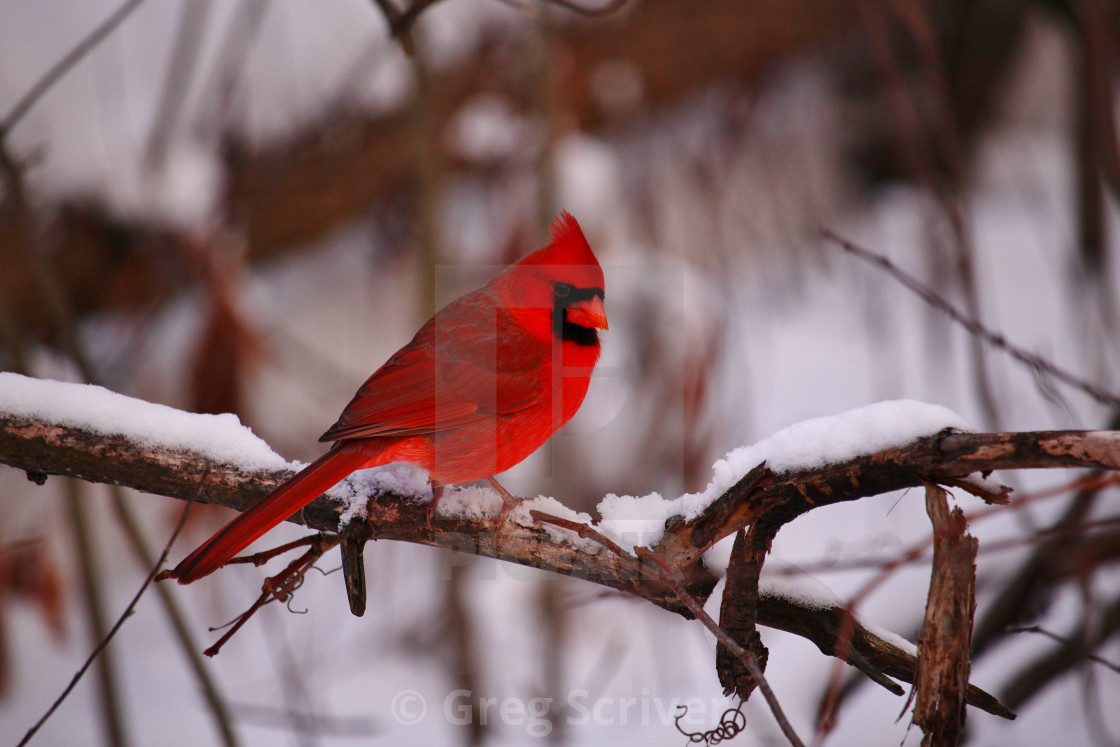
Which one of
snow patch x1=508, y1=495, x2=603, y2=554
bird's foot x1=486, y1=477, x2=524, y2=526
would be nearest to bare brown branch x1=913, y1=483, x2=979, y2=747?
snow patch x1=508, y1=495, x2=603, y2=554

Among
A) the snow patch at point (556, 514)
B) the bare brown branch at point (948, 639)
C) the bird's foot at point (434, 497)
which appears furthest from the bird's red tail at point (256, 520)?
the bare brown branch at point (948, 639)

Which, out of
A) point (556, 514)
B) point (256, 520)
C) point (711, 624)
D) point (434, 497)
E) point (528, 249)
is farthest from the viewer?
point (528, 249)

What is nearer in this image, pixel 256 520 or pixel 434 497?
pixel 256 520

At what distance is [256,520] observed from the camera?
51.3 inches

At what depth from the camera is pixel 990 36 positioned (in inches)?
178

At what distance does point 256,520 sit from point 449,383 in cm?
52

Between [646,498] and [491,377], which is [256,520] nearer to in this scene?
[491,377]

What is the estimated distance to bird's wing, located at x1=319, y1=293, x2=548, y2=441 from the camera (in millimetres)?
1572

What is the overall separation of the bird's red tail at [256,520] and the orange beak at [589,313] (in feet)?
2.01

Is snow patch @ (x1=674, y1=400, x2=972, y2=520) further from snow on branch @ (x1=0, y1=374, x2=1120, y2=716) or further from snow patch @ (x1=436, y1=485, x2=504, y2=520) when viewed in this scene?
snow patch @ (x1=436, y1=485, x2=504, y2=520)

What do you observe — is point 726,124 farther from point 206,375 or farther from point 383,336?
point 206,375

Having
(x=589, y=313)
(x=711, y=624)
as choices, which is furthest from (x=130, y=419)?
(x=711, y=624)

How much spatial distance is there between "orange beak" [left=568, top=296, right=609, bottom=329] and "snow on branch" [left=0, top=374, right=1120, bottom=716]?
407mm

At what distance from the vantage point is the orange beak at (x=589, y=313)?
1708 millimetres
